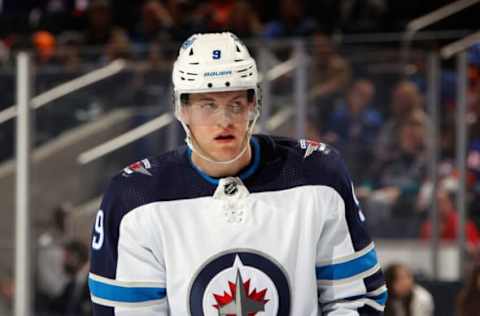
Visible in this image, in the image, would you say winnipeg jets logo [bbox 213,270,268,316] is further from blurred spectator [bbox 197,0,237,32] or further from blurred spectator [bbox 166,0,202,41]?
blurred spectator [bbox 197,0,237,32]

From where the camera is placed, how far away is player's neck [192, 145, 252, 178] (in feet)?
7.62

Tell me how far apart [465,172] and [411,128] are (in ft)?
1.00

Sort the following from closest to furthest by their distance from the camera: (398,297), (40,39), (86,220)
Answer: (398,297), (86,220), (40,39)

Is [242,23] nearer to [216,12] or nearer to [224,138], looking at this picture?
[216,12]

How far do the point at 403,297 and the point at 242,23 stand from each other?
89.8 inches

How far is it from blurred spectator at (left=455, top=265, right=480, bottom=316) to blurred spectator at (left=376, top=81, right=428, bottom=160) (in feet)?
2.10

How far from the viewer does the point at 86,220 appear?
543 centimetres

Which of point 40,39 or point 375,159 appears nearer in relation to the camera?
point 375,159

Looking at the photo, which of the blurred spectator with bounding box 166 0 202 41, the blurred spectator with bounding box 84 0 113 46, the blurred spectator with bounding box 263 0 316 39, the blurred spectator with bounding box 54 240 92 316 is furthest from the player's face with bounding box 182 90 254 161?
the blurred spectator with bounding box 84 0 113 46

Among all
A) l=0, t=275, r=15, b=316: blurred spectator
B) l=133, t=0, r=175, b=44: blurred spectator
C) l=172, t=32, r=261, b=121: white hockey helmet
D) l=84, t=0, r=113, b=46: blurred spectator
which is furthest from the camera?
l=84, t=0, r=113, b=46: blurred spectator

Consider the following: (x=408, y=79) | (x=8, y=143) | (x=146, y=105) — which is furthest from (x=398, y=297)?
(x=8, y=143)

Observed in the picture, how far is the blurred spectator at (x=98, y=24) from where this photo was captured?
7117 mm

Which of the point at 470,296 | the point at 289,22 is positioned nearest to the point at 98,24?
the point at 289,22

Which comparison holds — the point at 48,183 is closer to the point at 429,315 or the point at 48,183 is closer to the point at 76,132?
the point at 76,132
